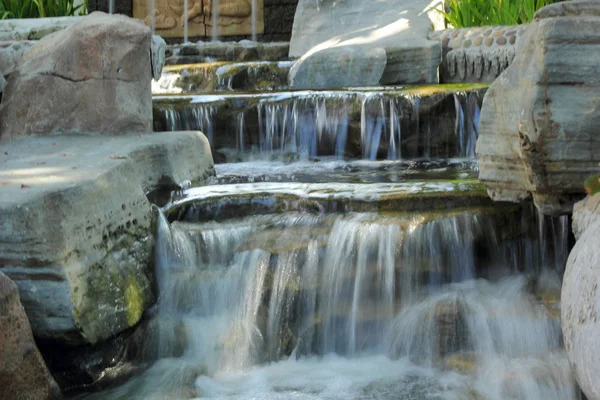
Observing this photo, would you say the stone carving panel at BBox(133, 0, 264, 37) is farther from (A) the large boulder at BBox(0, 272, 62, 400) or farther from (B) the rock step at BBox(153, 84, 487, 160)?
(A) the large boulder at BBox(0, 272, 62, 400)

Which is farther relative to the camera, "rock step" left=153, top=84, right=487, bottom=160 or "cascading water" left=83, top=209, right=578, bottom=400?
"rock step" left=153, top=84, right=487, bottom=160

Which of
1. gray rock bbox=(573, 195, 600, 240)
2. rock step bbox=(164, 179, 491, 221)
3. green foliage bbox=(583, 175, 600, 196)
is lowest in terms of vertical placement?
rock step bbox=(164, 179, 491, 221)

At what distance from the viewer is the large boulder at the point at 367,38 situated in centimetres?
888

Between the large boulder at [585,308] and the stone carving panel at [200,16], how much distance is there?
10.1m

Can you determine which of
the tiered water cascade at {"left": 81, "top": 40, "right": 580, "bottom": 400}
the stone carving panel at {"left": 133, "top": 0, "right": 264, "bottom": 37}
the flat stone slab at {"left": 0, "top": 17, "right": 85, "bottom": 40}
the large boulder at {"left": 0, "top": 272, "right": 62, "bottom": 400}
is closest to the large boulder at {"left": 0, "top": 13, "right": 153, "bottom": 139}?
the tiered water cascade at {"left": 81, "top": 40, "right": 580, "bottom": 400}

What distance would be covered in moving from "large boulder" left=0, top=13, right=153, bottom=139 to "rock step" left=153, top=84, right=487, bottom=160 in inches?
55.3

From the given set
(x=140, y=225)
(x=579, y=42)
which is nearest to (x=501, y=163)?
(x=579, y=42)

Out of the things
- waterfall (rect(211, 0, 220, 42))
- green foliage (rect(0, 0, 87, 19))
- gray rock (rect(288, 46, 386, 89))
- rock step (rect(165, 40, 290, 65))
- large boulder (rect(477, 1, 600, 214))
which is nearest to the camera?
large boulder (rect(477, 1, 600, 214))

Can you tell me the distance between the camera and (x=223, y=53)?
10625 millimetres

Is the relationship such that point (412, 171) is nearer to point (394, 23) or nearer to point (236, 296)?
point (236, 296)

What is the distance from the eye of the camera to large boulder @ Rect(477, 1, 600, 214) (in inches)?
151

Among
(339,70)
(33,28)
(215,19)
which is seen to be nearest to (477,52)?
(339,70)

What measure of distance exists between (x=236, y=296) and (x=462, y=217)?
4.10 feet

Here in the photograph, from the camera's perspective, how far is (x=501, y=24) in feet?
30.8
